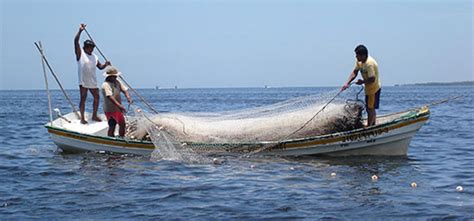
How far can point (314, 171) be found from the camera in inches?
419

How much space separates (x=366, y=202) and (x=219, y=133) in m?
4.48

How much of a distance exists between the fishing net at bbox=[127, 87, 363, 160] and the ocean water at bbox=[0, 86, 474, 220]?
0.40 m

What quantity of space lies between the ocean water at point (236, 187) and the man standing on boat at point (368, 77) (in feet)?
3.15

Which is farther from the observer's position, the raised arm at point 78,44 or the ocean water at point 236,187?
the raised arm at point 78,44

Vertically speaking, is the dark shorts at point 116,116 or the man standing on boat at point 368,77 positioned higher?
the man standing on boat at point 368,77

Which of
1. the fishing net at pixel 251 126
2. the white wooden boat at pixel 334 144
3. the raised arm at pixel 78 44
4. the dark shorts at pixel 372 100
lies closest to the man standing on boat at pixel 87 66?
the raised arm at pixel 78 44

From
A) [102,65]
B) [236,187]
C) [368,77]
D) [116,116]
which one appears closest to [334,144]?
[368,77]

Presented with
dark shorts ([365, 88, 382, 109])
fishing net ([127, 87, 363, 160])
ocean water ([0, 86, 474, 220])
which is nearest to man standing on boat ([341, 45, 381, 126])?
dark shorts ([365, 88, 382, 109])

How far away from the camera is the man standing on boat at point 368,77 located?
36.8 ft

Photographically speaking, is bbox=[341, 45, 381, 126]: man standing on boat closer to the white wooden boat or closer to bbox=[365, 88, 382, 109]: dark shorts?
bbox=[365, 88, 382, 109]: dark shorts

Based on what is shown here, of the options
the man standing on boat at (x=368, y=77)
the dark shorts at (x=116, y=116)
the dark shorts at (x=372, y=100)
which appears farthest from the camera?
the dark shorts at (x=116, y=116)

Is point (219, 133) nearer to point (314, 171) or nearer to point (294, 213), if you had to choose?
point (314, 171)

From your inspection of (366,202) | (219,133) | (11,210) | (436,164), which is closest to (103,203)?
(11,210)

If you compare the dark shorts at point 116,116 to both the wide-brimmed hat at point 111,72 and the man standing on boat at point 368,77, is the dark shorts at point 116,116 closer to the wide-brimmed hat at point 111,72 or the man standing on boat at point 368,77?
the wide-brimmed hat at point 111,72
